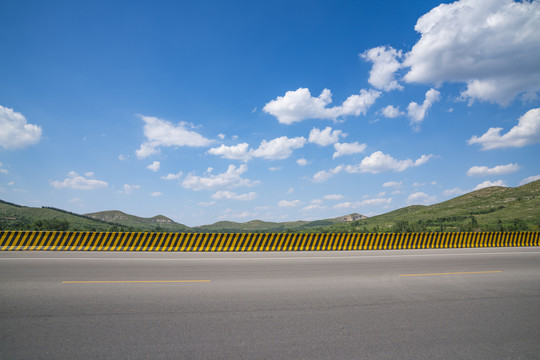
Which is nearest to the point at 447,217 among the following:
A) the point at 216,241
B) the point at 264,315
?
the point at 216,241

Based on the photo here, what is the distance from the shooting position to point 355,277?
809 centimetres

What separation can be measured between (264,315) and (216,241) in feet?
37.3

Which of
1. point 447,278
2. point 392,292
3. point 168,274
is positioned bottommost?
point 168,274

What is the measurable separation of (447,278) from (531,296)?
1898 millimetres

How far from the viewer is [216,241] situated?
625 inches

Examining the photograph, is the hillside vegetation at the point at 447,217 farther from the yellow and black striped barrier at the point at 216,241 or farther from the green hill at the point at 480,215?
the yellow and black striped barrier at the point at 216,241

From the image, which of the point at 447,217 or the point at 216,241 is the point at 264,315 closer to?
the point at 216,241

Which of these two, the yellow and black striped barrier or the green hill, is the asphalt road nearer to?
the yellow and black striped barrier

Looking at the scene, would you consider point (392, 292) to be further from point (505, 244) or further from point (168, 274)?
point (505, 244)

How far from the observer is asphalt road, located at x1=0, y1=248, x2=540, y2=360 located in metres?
3.80

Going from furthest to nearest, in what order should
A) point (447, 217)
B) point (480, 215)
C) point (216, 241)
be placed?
point (447, 217) → point (480, 215) → point (216, 241)

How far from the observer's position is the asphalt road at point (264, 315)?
3801mm

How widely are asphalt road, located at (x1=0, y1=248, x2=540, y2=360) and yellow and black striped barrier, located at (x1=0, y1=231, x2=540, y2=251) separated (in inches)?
263

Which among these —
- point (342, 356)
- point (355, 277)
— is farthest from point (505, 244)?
point (342, 356)
